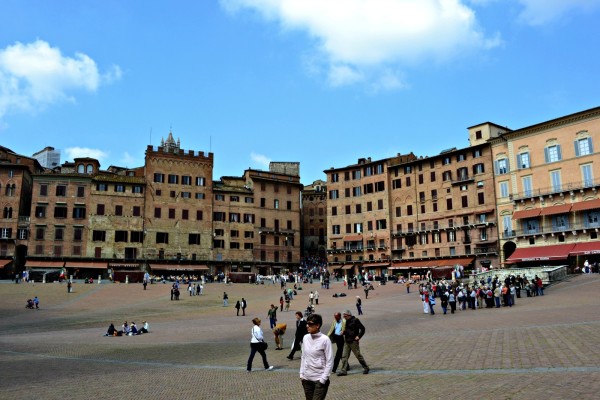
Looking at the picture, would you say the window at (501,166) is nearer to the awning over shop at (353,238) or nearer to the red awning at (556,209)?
the red awning at (556,209)

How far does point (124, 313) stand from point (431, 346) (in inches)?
1046

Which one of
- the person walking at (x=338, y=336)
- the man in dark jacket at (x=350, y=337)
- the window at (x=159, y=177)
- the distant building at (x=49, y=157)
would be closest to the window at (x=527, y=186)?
the window at (x=159, y=177)

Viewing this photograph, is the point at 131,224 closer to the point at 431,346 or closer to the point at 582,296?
the point at 582,296

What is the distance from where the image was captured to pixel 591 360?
39.6ft

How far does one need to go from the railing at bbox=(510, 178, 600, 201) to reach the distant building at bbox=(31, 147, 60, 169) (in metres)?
75.2

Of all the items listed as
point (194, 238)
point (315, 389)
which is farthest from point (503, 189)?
point (315, 389)

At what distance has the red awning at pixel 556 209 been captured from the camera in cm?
5932

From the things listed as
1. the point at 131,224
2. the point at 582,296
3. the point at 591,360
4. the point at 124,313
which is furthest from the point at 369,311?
the point at 131,224

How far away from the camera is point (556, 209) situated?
60.2 m

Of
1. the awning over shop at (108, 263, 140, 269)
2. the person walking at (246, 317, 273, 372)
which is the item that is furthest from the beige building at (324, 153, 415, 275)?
the person walking at (246, 317, 273, 372)

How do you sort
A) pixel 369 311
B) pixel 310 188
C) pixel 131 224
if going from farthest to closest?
pixel 310 188 < pixel 131 224 < pixel 369 311

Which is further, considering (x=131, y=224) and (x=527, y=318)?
(x=131, y=224)

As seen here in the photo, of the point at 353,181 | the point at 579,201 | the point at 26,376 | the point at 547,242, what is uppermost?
the point at 353,181

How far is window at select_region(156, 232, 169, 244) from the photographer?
7531cm
